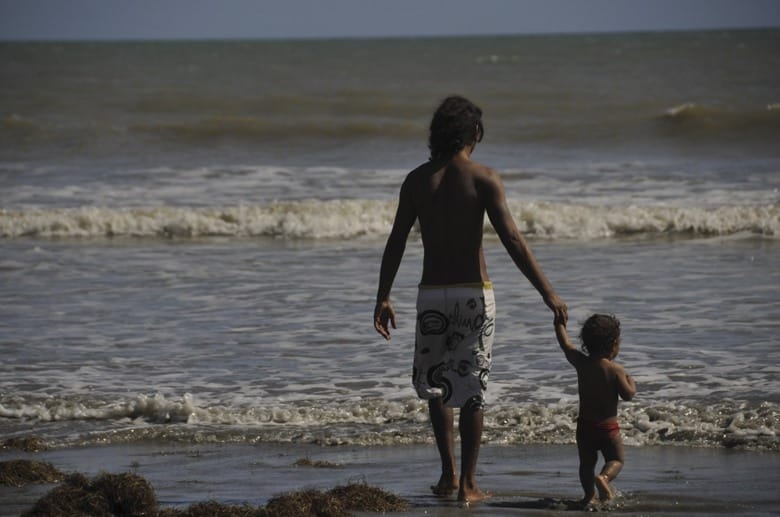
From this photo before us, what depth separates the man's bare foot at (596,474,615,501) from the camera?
15.7 ft

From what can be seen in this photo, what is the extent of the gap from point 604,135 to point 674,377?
69.6 feet

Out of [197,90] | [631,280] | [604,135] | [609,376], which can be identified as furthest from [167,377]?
[197,90]

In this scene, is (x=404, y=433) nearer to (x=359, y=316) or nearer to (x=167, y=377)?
(x=167, y=377)

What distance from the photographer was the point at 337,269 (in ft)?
40.8

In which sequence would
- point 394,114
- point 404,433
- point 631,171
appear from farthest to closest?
point 394,114, point 631,171, point 404,433

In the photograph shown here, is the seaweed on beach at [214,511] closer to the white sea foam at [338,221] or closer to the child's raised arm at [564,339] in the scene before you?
the child's raised arm at [564,339]

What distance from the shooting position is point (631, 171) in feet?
70.1

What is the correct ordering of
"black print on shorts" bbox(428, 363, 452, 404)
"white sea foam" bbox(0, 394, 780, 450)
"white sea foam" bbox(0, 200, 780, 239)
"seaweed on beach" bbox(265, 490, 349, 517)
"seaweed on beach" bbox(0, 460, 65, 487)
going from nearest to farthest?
1. "seaweed on beach" bbox(265, 490, 349, 517)
2. "black print on shorts" bbox(428, 363, 452, 404)
3. "seaweed on beach" bbox(0, 460, 65, 487)
4. "white sea foam" bbox(0, 394, 780, 450)
5. "white sea foam" bbox(0, 200, 780, 239)

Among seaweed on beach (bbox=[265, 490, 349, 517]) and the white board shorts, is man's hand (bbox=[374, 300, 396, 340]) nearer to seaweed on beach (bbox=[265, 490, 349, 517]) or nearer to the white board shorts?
the white board shorts

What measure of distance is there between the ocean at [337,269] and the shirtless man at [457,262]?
1435 mm

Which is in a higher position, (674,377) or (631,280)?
(631,280)

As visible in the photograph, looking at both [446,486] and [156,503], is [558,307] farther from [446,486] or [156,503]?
[156,503]

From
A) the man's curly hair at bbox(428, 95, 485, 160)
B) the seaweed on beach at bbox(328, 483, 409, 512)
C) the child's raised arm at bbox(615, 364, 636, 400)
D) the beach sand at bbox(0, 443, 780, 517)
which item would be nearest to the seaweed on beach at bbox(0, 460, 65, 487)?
the beach sand at bbox(0, 443, 780, 517)

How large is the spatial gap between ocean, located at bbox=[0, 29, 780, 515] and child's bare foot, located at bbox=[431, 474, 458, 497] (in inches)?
46.0
